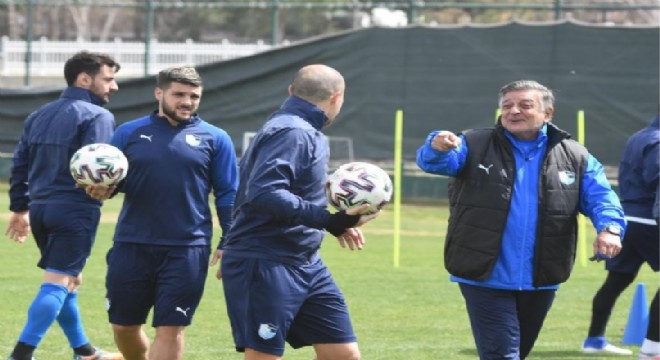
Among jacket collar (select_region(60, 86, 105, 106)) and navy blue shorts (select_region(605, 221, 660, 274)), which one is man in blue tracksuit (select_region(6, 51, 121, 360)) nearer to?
jacket collar (select_region(60, 86, 105, 106))

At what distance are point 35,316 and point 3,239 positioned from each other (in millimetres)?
8825

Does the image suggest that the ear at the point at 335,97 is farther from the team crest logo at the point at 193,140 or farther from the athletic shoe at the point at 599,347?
the athletic shoe at the point at 599,347

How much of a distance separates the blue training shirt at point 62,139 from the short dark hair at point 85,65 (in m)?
0.11

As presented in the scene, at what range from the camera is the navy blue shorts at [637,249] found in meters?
10.0

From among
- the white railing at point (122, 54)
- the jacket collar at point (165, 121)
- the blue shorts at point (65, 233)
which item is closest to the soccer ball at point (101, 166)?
the jacket collar at point (165, 121)

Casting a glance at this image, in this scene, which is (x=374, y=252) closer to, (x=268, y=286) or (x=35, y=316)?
(x=35, y=316)

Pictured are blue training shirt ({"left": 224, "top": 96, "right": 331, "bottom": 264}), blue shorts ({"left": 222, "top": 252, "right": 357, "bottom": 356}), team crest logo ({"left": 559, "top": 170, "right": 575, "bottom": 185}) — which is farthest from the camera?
team crest logo ({"left": 559, "top": 170, "right": 575, "bottom": 185})

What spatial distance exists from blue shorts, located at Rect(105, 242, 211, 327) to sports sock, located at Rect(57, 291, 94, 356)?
1.50 meters

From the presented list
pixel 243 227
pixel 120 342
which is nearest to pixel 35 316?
pixel 120 342

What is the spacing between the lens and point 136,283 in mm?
7574

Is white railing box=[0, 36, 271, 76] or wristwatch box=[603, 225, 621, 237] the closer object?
wristwatch box=[603, 225, 621, 237]

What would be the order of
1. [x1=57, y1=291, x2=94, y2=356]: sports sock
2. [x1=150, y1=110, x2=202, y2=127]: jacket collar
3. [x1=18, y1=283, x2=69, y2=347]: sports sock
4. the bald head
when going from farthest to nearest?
[x1=57, y1=291, x2=94, y2=356]: sports sock
[x1=18, y1=283, x2=69, y2=347]: sports sock
[x1=150, y1=110, x2=202, y2=127]: jacket collar
the bald head

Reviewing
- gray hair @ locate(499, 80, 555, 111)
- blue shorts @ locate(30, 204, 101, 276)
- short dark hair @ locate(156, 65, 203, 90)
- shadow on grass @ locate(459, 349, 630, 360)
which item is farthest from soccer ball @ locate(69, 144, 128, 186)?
shadow on grass @ locate(459, 349, 630, 360)

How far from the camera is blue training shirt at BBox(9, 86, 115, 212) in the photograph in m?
8.79
